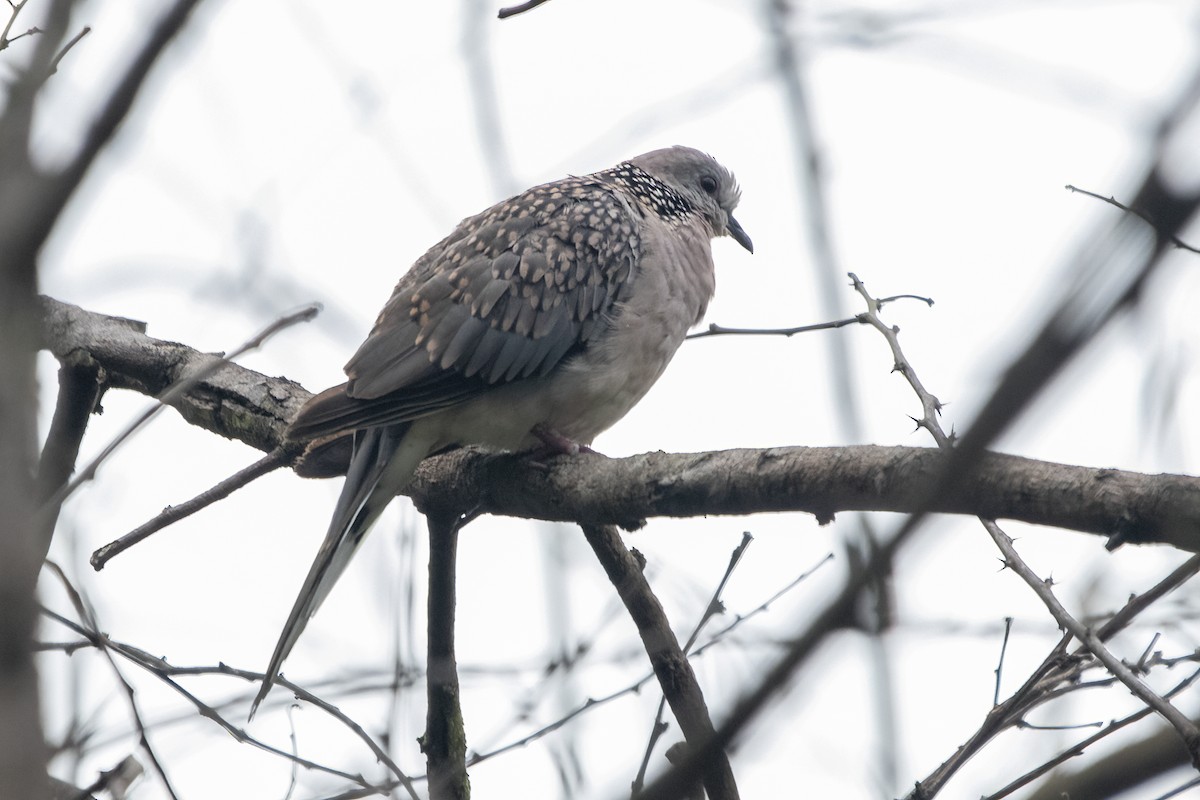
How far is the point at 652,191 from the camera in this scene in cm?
570

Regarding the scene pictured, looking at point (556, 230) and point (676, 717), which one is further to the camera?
point (556, 230)

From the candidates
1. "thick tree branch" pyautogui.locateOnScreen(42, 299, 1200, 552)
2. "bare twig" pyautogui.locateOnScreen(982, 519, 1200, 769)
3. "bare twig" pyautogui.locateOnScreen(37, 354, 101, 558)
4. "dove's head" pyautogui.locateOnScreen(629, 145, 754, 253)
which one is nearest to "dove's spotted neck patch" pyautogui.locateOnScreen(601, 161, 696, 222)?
"dove's head" pyautogui.locateOnScreen(629, 145, 754, 253)

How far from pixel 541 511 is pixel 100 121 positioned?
2.44 m

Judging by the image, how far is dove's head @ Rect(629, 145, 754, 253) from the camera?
20.0 ft

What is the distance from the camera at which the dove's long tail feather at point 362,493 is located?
3.70m

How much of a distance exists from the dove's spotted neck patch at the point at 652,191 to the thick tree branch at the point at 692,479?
1.93m

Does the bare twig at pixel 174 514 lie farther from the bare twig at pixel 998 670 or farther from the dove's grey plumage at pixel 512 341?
the bare twig at pixel 998 670

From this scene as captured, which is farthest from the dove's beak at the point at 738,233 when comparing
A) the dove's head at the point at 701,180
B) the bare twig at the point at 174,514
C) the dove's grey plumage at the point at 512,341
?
the bare twig at the point at 174,514

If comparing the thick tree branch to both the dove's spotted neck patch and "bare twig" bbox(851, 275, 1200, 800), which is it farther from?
the dove's spotted neck patch

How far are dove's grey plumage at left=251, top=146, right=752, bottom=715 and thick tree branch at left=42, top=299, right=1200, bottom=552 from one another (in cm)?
20

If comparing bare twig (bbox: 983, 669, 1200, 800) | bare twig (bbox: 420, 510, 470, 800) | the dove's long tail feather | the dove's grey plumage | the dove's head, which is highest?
the dove's head

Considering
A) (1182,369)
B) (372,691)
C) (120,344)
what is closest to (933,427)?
(1182,369)

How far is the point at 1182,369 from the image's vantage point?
2.90 meters

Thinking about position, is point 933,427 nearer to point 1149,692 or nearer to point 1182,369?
point 1182,369
